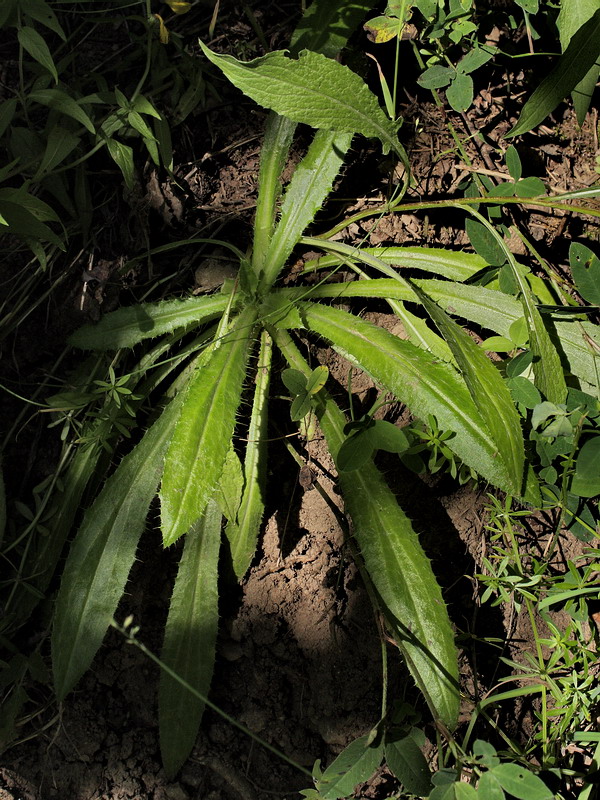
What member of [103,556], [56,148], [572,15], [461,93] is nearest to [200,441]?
[103,556]

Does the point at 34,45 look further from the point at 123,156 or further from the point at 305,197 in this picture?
the point at 305,197

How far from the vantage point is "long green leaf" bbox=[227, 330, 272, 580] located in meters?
1.76

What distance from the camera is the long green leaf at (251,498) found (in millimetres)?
1757

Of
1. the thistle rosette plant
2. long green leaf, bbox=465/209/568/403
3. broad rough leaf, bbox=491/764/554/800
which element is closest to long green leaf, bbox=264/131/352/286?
the thistle rosette plant

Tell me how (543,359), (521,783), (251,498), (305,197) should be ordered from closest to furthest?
1. (521,783)
2. (543,359)
3. (251,498)
4. (305,197)

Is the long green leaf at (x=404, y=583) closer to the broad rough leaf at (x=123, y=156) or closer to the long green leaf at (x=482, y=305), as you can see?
the long green leaf at (x=482, y=305)

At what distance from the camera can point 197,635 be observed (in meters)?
1.69

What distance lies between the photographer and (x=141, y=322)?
185cm

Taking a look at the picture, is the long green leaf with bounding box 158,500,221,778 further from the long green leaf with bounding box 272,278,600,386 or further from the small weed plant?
the long green leaf with bounding box 272,278,600,386

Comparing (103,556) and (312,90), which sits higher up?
(312,90)

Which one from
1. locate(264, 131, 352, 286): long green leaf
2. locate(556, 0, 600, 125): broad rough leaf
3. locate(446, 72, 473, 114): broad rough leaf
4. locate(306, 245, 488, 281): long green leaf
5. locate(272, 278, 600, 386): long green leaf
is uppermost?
locate(556, 0, 600, 125): broad rough leaf

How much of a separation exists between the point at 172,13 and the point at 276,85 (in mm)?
765

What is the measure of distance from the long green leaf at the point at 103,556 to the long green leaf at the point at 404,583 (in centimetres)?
47

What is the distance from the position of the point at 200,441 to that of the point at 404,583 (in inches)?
23.3
